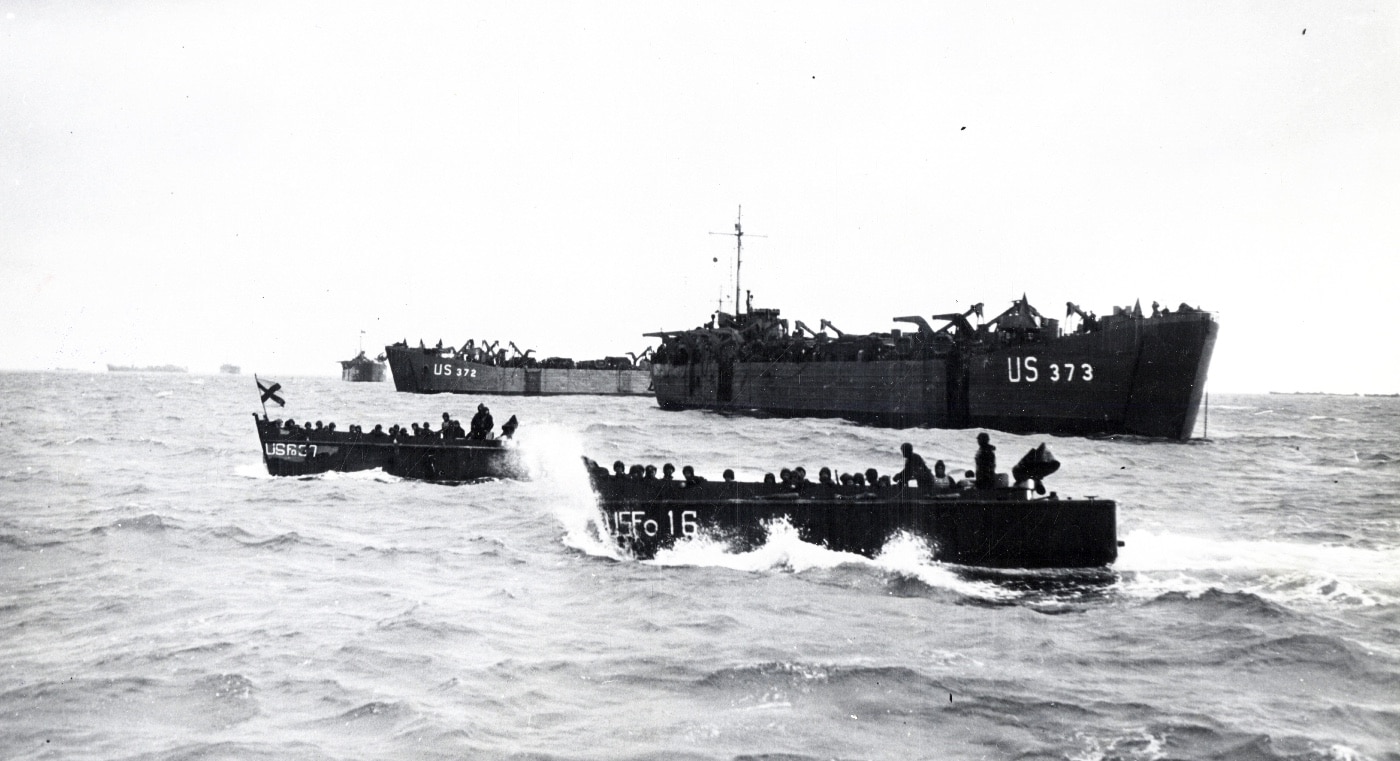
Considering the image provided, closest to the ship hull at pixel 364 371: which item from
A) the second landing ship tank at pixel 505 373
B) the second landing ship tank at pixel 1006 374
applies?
the second landing ship tank at pixel 505 373

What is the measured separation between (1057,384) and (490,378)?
5706 cm

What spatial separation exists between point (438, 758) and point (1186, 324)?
108 ft

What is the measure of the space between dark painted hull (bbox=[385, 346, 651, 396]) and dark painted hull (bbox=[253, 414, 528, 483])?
179 feet

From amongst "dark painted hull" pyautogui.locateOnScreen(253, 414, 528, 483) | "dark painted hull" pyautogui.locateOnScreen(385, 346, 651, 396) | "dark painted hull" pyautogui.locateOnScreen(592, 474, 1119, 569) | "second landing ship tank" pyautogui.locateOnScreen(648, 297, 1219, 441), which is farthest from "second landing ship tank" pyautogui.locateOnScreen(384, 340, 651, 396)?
"dark painted hull" pyautogui.locateOnScreen(592, 474, 1119, 569)

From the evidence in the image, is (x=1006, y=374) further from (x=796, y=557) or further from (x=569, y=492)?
(x=796, y=557)

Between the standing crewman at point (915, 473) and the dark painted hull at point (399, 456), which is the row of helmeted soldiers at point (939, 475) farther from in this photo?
the dark painted hull at point (399, 456)

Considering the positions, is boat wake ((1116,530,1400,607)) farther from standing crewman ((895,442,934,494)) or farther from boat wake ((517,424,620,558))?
boat wake ((517,424,620,558))

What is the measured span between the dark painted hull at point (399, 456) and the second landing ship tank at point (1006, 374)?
71.7 feet

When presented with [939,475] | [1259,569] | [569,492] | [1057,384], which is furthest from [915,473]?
[1057,384]

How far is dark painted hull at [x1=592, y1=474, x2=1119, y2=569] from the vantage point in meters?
13.3

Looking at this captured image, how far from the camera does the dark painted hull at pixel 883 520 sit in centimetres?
1326

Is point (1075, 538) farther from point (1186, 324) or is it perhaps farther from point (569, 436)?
point (569, 436)

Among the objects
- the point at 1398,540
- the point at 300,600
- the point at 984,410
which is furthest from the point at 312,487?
the point at 984,410

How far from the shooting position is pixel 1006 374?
3778cm
